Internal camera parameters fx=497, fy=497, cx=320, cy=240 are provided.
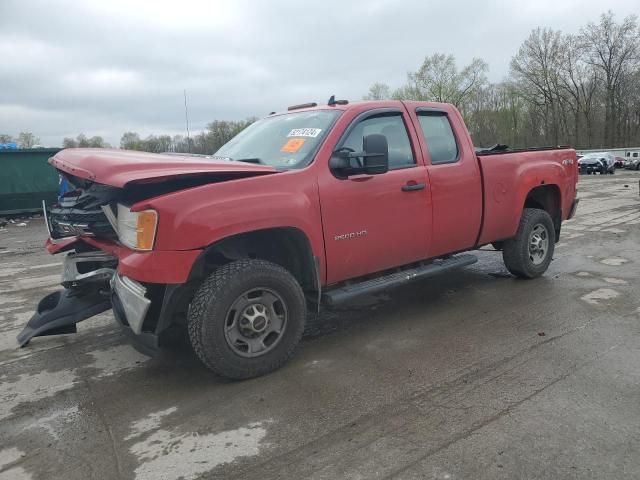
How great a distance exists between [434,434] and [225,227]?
1.80m

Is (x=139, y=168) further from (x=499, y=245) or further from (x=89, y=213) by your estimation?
(x=499, y=245)

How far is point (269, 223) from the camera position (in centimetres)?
347

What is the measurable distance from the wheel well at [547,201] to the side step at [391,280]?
1.56 m

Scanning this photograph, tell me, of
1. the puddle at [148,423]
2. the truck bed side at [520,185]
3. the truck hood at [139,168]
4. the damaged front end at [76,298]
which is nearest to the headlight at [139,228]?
the truck hood at [139,168]

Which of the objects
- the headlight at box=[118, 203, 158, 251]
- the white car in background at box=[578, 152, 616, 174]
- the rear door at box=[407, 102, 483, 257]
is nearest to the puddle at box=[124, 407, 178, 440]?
the headlight at box=[118, 203, 158, 251]

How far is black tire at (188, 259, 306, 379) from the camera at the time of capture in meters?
3.29

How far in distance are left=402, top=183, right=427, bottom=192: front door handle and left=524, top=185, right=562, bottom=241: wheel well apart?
2.22 meters

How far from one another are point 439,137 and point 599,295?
2434 mm

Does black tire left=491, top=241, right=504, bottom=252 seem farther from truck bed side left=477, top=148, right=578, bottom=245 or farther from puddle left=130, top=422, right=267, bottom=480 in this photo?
puddle left=130, top=422, right=267, bottom=480

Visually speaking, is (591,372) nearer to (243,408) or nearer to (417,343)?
(417,343)

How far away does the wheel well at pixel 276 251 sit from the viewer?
3.66 m

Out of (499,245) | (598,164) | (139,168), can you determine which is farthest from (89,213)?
(598,164)

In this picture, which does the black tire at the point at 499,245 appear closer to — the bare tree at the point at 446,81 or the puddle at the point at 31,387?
the puddle at the point at 31,387

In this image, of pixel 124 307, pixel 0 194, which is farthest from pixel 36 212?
pixel 124 307
